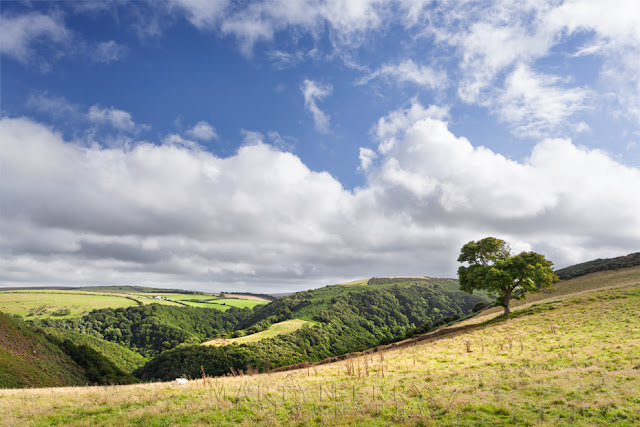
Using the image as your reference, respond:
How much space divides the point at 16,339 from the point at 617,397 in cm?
8321

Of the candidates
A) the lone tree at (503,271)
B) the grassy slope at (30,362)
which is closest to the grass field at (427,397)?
the lone tree at (503,271)

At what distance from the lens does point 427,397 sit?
49.5 ft

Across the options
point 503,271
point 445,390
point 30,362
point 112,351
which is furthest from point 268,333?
point 445,390

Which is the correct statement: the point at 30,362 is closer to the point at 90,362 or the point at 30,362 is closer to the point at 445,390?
the point at 90,362

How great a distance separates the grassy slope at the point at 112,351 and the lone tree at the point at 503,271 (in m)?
189

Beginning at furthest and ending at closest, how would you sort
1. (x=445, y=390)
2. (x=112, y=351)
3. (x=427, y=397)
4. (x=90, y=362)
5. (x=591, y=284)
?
(x=112, y=351) → (x=90, y=362) → (x=591, y=284) → (x=445, y=390) → (x=427, y=397)

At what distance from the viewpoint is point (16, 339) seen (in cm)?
5706

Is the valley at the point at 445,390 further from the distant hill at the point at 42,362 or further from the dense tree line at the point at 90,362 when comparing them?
the dense tree line at the point at 90,362

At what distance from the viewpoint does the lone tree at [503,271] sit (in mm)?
45481

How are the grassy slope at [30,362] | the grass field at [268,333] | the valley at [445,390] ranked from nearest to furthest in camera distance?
the valley at [445,390], the grassy slope at [30,362], the grass field at [268,333]

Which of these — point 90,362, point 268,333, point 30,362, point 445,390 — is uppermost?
point 445,390

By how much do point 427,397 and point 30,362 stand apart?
7040 centimetres

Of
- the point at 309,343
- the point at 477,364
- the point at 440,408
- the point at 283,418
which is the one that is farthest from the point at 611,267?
the point at 309,343

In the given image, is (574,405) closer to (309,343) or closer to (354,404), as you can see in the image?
Answer: (354,404)
